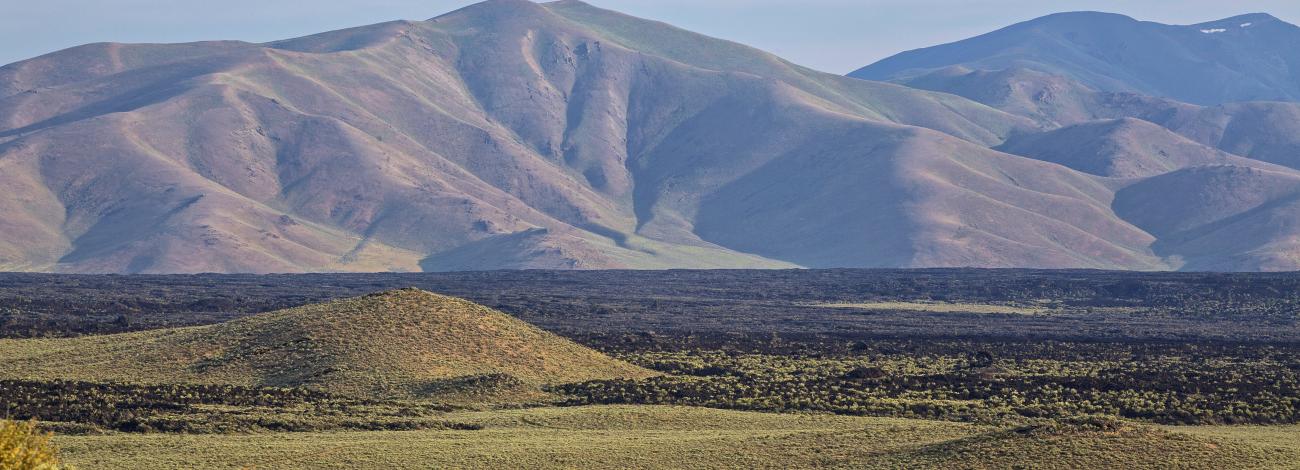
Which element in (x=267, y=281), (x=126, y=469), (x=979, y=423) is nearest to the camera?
(x=126, y=469)

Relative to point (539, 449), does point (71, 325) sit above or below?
below

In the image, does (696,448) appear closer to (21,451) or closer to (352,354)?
(21,451)

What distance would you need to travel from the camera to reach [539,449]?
4594 cm

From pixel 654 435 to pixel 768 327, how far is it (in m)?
61.5

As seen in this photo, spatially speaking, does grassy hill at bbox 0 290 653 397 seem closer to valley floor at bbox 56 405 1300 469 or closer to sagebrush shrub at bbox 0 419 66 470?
valley floor at bbox 56 405 1300 469

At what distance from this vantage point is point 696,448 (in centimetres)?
4644

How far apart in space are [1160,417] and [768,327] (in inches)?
2212

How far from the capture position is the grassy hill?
206 ft

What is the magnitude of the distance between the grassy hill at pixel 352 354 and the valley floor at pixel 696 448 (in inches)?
465

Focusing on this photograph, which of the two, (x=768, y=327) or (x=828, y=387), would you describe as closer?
(x=828, y=387)

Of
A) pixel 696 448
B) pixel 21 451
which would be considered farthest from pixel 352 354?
pixel 21 451

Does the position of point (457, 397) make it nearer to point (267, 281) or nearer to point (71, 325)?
point (71, 325)

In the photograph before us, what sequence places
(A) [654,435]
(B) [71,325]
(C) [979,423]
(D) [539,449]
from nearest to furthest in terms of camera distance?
(D) [539,449] → (A) [654,435] → (C) [979,423] → (B) [71,325]

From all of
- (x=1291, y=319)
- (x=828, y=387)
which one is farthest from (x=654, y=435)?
(x=1291, y=319)
